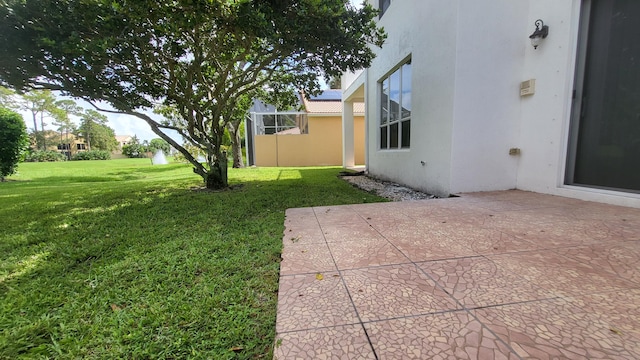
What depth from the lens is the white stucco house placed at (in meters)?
3.38

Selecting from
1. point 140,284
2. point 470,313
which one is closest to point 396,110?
point 470,313

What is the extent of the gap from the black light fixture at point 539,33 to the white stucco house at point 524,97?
0.06 m

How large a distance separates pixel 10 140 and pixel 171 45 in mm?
9132

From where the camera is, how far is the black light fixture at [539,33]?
13.1 ft

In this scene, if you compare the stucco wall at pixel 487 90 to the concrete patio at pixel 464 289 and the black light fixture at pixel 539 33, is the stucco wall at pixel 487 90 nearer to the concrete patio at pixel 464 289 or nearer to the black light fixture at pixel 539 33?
the black light fixture at pixel 539 33

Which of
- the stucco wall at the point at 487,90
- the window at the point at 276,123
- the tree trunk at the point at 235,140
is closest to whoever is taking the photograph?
the stucco wall at the point at 487,90

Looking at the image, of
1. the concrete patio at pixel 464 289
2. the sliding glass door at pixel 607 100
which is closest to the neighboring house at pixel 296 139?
the sliding glass door at pixel 607 100

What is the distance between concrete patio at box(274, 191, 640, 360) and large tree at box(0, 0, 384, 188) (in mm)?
2972

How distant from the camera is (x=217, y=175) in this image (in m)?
6.30

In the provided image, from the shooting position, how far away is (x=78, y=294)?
184 cm

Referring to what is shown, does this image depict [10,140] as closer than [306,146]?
Yes


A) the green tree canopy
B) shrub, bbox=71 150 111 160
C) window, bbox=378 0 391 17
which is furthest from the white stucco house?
shrub, bbox=71 150 111 160

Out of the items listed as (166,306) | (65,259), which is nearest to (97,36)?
(65,259)

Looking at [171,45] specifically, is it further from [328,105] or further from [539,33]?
[328,105]
